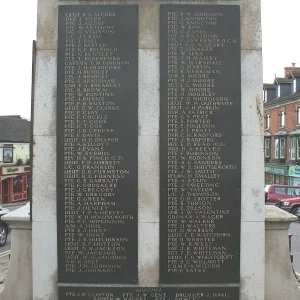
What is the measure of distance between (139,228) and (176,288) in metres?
1.00

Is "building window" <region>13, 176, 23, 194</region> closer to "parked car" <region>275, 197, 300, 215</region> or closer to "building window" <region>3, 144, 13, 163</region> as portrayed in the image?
"building window" <region>3, 144, 13, 163</region>

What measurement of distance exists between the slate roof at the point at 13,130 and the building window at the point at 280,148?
28298mm

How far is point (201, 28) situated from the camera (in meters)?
5.59

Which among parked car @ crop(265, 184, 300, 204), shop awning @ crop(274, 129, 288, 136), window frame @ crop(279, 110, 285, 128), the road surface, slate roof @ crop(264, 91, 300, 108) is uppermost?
slate roof @ crop(264, 91, 300, 108)

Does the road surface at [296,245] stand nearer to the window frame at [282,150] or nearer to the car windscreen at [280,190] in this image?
the car windscreen at [280,190]

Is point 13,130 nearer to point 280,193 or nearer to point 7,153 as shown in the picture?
point 7,153

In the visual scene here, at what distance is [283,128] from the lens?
134 feet

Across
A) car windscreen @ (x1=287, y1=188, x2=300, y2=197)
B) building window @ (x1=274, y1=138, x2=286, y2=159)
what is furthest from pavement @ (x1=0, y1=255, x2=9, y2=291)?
building window @ (x1=274, y1=138, x2=286, y2=159)

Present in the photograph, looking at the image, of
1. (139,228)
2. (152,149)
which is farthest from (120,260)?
(152,149)

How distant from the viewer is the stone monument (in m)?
5.56

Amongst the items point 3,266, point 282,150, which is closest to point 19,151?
point 282,150

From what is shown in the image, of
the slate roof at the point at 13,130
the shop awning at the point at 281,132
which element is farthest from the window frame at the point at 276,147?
the slate roof at the point at 13,130

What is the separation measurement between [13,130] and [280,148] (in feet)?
97.2

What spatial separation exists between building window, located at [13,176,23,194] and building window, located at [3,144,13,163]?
8.83 ft
